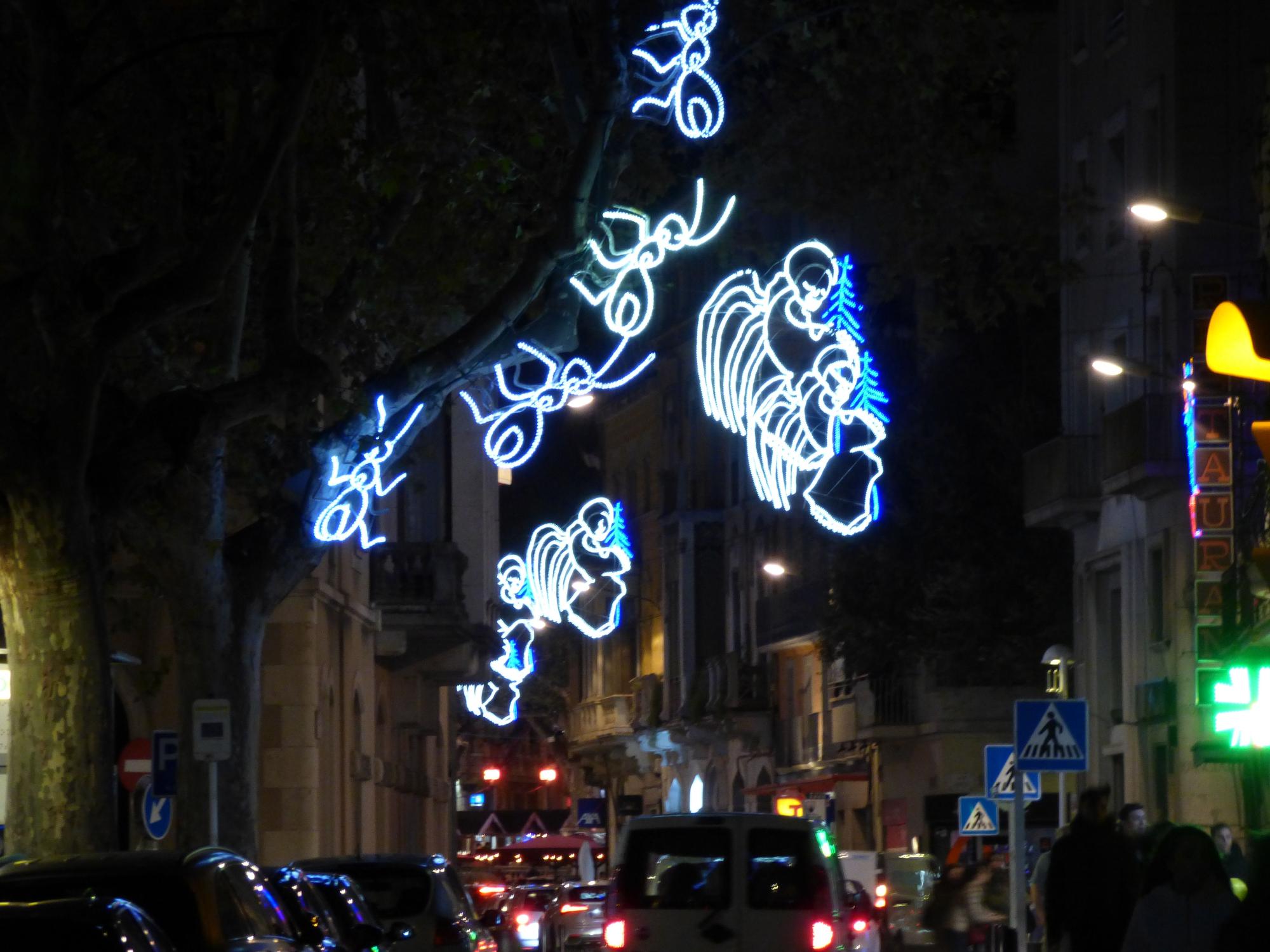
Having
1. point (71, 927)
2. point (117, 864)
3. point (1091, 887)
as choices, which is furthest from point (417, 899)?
point (71, 927)

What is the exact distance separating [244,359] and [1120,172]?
1789cm

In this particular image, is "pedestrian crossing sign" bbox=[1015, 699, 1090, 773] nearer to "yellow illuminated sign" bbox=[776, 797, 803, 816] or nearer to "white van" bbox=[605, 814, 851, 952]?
"white van" bbox=[605, 814, 851, 952]

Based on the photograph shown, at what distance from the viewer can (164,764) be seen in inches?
873

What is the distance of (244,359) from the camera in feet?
82.3

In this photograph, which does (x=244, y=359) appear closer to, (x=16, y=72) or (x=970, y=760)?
(x=16, y=72)

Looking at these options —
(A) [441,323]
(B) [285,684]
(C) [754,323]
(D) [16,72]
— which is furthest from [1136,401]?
(D) [16,72]

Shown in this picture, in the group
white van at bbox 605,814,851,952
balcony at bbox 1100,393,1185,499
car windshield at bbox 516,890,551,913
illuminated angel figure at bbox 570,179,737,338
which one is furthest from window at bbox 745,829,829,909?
car windshield at bbox 516,890,551,913

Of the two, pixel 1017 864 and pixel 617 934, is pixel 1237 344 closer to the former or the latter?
pixel 617 934

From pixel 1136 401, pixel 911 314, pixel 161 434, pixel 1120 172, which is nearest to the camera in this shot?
pixel 161 434

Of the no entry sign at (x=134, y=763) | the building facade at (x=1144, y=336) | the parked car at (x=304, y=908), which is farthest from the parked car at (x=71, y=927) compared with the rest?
the building facade at (x=1144, y=336)

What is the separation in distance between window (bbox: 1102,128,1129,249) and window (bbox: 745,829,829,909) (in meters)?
21.8

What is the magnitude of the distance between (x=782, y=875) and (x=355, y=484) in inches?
205

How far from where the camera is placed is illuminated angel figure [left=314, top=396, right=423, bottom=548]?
66.5ft

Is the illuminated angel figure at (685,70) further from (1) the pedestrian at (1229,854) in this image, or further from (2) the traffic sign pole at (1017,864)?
(1) the pedestrian at (1229,854)
